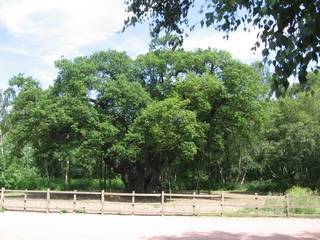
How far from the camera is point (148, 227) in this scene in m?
19.4

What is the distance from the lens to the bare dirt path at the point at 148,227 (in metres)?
16.4

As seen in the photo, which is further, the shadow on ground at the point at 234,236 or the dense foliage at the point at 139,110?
the dense foliage at the point at 139,110

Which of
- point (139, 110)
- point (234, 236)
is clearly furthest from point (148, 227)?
point (139, 110)

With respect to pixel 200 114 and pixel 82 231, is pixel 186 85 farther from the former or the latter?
pixel 82 231

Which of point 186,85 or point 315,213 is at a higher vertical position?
point 186,85


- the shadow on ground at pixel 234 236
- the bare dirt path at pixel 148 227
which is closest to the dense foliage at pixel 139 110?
the bare dirt path at pixel 148 227

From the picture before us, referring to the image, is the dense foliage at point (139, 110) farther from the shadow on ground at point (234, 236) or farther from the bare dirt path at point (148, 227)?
the shadow on ground at point (234, 236)

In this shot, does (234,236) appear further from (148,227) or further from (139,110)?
(139,110)

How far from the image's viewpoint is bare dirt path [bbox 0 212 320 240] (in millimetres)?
16438

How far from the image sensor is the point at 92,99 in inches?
1417

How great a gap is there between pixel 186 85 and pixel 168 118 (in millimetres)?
3924

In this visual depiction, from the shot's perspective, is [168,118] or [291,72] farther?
[168,118]

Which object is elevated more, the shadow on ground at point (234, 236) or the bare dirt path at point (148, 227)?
the bare dirt path at point (148, 227)

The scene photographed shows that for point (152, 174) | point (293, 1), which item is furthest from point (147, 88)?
point (293, 1)
